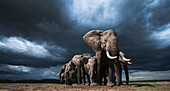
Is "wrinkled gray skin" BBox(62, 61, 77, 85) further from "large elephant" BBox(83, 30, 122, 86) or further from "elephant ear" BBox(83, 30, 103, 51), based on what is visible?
"elephant ear" BBox(83, 30, 103, 51)

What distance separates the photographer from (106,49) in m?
13.4

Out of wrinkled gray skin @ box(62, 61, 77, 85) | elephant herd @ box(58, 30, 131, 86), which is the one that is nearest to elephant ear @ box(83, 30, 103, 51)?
elephant herd @ box(58, 30, 131, 86)

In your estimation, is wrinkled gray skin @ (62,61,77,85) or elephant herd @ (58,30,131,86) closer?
elephant herd @ (58,30,131,86)

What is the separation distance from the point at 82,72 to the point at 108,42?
29.3 feet

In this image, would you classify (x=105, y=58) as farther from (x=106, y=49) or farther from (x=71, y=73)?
(x=71, y=73)

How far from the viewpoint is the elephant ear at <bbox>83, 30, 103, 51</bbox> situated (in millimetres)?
15288

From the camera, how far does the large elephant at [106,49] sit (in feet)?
41.3

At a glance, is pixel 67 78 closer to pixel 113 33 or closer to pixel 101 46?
pixel 101 46

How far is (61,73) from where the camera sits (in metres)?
29.8

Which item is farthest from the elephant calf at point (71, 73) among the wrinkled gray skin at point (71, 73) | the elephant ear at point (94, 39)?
the elephant ear at point (94, 39)

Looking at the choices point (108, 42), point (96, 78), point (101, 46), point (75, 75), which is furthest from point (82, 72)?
point (108, 42)

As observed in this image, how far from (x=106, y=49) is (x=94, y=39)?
2871mm

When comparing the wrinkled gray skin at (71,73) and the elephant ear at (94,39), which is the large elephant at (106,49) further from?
the wrinkled gray skin at (71,73)

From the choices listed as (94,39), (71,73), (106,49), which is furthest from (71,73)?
(106,49)
